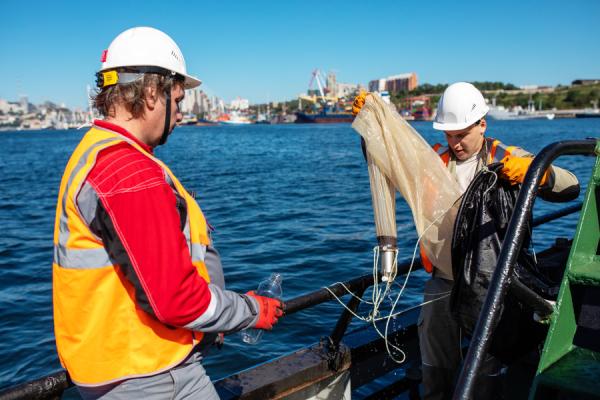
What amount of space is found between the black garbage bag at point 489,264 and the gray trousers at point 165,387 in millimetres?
1242

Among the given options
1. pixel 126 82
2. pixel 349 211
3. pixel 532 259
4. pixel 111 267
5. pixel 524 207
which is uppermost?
pixel 126 82

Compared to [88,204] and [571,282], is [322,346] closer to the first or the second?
[571,282]

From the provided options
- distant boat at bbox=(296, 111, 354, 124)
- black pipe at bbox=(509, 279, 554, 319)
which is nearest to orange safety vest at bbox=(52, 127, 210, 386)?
black pipe at bbox=(509, 279, 554, 319)

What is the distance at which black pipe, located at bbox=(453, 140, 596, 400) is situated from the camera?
57.5 inches

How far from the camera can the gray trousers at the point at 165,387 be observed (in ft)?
5.80

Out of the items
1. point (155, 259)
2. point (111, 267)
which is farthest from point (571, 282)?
point (111, 267)

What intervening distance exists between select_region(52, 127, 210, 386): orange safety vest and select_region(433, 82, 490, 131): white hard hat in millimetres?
1964

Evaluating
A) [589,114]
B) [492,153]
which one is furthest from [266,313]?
[589,114]

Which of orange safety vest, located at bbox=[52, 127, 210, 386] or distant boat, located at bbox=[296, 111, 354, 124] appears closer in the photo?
orange safety vest, located at bbox=[52, 127, 210, 386]

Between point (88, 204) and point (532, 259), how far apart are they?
1937 mm

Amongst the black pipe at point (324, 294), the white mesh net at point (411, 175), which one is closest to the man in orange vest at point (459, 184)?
the white mesh net at point (411, 175)

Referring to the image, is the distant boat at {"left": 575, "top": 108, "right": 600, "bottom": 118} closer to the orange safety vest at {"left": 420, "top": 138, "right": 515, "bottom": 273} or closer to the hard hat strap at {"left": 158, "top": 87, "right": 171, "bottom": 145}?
the orange safety vest at {"left": 420, "top": 138, "right": 515, "bottom": 273}

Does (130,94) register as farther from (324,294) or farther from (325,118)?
(325,118)

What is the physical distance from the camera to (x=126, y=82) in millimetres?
1870
